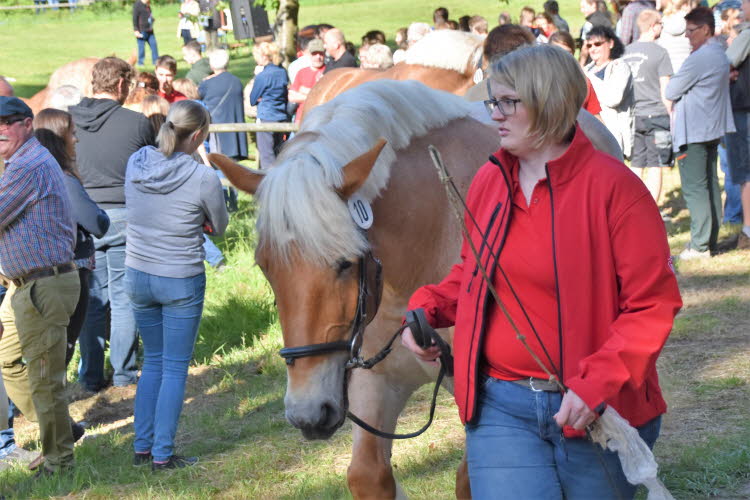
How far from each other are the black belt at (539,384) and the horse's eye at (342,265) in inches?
28.2

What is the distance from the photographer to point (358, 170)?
9.95 ft

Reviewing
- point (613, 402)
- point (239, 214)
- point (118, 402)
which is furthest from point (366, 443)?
point (239, 214)

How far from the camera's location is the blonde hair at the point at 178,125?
5.12 metres

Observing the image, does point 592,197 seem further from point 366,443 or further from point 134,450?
point 134,450

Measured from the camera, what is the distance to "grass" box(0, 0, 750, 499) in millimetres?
4742

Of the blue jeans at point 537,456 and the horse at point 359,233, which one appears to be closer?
the blue jeans at point 537,456

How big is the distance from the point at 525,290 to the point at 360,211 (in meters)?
0.78

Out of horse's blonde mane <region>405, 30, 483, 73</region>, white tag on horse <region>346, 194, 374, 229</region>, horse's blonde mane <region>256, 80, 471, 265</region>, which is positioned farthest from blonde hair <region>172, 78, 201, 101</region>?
white tag on horse <region>346, 194, 374, 229</region>

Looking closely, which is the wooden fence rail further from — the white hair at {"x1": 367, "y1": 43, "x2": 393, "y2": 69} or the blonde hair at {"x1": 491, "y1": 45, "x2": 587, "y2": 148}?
the blonde hair at {"x1": 491, "y1": 45, "x2": 587, "y2": 148}

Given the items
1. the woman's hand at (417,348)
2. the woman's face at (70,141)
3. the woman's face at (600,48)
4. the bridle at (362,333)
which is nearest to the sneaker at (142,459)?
the woman's face at (70,141)

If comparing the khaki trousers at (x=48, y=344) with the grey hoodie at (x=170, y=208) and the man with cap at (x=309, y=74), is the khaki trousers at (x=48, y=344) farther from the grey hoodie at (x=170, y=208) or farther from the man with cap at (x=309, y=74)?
the man with cap at (x=309, y=74)

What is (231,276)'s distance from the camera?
933 centimetres

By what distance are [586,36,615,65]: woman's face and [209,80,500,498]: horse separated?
5.63 metres

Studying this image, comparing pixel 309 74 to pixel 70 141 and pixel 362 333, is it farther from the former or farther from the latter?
pixel 362 333
